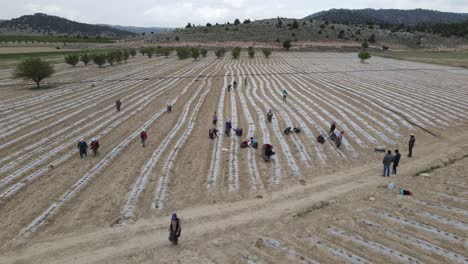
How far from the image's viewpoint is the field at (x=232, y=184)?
12.7 metres

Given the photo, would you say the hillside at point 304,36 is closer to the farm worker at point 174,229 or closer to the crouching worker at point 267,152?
the crouching worker at point 267,152

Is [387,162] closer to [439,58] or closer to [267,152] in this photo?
[267,152]

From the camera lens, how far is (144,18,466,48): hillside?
138125 millimetres

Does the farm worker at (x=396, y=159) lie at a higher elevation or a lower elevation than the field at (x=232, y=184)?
higher

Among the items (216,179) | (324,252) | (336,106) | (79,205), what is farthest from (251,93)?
(324,252)

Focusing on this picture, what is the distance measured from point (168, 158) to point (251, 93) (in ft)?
79.3

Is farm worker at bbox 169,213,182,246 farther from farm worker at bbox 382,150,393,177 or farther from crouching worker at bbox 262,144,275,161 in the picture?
farm worker at bbox 382,150,393,177

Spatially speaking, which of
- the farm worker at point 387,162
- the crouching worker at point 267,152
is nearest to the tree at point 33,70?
the crouching worker at point 267,152

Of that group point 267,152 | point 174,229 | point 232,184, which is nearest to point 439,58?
point 267,152

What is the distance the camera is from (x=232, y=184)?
1806 cm

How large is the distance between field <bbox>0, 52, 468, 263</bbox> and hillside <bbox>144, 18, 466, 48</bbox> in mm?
101516

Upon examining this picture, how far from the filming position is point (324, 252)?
39.9ft

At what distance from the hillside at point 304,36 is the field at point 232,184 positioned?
333ft

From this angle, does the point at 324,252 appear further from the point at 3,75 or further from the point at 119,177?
the point at 3,75
